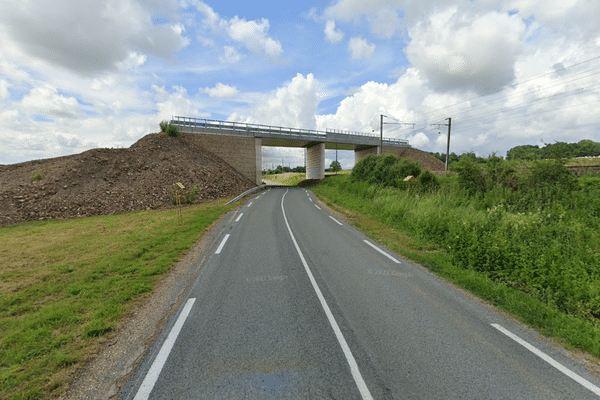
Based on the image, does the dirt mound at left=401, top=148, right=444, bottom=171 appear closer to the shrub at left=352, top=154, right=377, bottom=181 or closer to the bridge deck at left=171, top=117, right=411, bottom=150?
the bridge deck at left=171, top=117, right=411, bottom=150

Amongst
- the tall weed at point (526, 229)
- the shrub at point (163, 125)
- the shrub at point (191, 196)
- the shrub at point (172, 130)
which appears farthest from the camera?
the shrub at point (163, 125)

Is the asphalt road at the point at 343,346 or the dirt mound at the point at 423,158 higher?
the dirt mound at the point at 423,158

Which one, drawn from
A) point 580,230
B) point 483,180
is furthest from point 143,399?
point 483,180

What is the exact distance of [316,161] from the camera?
4569cm

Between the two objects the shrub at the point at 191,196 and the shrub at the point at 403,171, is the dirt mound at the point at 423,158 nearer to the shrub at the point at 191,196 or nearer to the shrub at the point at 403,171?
the shrub at the point at 403,171

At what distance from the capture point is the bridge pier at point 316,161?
4353 centimetres

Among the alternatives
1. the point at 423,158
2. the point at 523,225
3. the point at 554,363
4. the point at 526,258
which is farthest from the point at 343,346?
the point at 423,158

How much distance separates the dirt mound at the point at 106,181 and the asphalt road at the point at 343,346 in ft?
54.1

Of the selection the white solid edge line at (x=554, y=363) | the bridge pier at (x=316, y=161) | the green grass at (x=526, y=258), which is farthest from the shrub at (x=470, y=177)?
the bridge pier at (x=316, y=161)

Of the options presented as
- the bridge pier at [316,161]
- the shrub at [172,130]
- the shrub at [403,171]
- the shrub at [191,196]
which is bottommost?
the shrub at [191,196]

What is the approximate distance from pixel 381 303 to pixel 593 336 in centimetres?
319

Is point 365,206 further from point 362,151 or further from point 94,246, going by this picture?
point 362,151

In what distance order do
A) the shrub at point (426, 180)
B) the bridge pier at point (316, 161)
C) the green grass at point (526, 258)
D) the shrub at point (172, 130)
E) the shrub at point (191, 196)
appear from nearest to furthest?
the green grass at point (526, 258) < the shrub at point (426, 180) < the shrub at point (191, 196) < the shrub at point (172, 130) < the bridge pier at point (316, 161)

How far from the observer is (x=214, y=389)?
2941 millimetres
